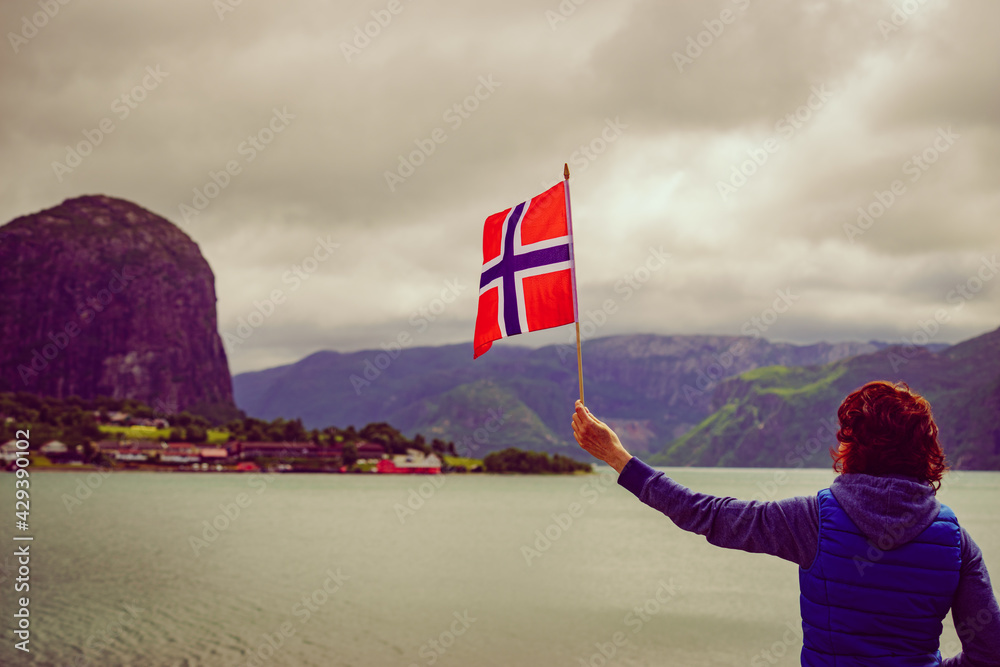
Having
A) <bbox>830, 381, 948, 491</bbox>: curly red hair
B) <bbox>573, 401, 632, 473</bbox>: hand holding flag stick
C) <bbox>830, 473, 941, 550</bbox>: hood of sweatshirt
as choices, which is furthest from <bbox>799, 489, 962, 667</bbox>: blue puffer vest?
<bbox>573, 401, 632, 473</bbox>: hand holding flag stick

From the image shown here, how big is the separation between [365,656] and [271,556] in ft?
87.5

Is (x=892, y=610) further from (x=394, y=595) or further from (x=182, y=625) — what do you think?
(x=394, y=595)

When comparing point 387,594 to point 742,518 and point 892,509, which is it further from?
point 892,509

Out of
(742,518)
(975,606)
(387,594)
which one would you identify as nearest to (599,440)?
(742,518)

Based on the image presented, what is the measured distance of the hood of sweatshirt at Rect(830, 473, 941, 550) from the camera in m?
3.35

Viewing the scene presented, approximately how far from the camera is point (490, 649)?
2623 cm

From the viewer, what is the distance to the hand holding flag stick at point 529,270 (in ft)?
22.0

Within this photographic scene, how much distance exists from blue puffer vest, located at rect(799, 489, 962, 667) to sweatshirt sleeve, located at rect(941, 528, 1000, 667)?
6cm

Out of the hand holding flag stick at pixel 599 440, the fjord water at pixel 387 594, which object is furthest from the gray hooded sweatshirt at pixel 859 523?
the fjord water at pixel 387 594

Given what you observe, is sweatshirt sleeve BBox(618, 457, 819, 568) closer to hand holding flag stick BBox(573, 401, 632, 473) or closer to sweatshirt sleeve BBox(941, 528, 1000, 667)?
hand holding flag stick BBox(573, 401, 632, 473)

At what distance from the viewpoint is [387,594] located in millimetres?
36281

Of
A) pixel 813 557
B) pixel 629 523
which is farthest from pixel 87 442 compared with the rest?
pixel 813 557

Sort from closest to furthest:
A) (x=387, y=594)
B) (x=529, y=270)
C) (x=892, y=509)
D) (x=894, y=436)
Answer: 1. (x=892, y=509)
2. (x=894, y=436)
3. (x=529, y=270)
4. (x=387, y=594)

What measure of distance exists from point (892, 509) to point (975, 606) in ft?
2.05
